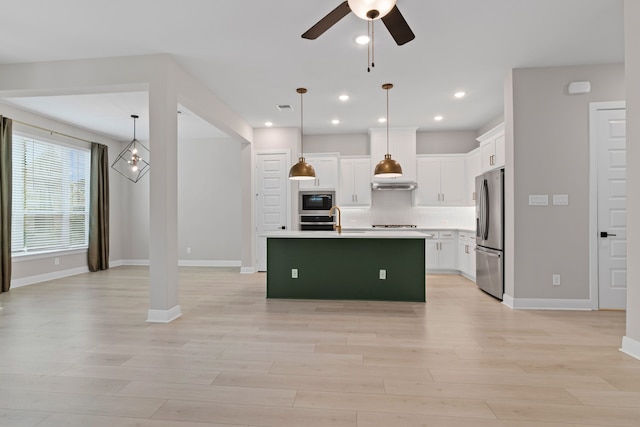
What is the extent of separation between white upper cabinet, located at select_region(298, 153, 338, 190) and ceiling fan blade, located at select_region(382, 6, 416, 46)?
4320mm

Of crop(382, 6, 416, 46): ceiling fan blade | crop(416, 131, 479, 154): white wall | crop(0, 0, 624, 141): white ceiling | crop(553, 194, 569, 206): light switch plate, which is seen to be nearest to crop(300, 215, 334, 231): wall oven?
crop(0, 0, 624, 141): white ceiling

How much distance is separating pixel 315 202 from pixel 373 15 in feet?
15.7

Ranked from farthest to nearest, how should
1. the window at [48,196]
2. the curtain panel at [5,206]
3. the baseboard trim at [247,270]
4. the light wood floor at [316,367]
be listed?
the baseboard trim at [247,270], the window at [48,196], the curtain panel at [5,206], the light wood floor at [316,367]

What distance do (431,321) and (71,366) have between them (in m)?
3.24

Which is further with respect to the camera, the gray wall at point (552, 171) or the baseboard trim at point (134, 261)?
the baseboard trim at point (134, 261)

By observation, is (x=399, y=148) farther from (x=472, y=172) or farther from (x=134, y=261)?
(x=134, y=261)

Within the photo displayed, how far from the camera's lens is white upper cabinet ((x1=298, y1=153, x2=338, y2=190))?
22.2 ft

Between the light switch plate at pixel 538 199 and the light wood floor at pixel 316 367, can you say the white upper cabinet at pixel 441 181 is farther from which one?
the light wood floor at pixel 316 367

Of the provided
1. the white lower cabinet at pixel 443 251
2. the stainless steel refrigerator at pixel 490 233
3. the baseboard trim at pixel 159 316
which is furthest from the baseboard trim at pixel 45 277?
the stainless steel refrigerator at pixel 490 233

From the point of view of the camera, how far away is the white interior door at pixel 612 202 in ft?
12.9

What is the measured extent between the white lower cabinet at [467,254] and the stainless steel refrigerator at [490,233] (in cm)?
52

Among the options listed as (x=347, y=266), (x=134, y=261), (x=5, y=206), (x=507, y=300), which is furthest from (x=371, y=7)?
(x=134, y=261)

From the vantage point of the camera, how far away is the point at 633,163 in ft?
8.75

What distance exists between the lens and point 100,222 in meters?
7.03
